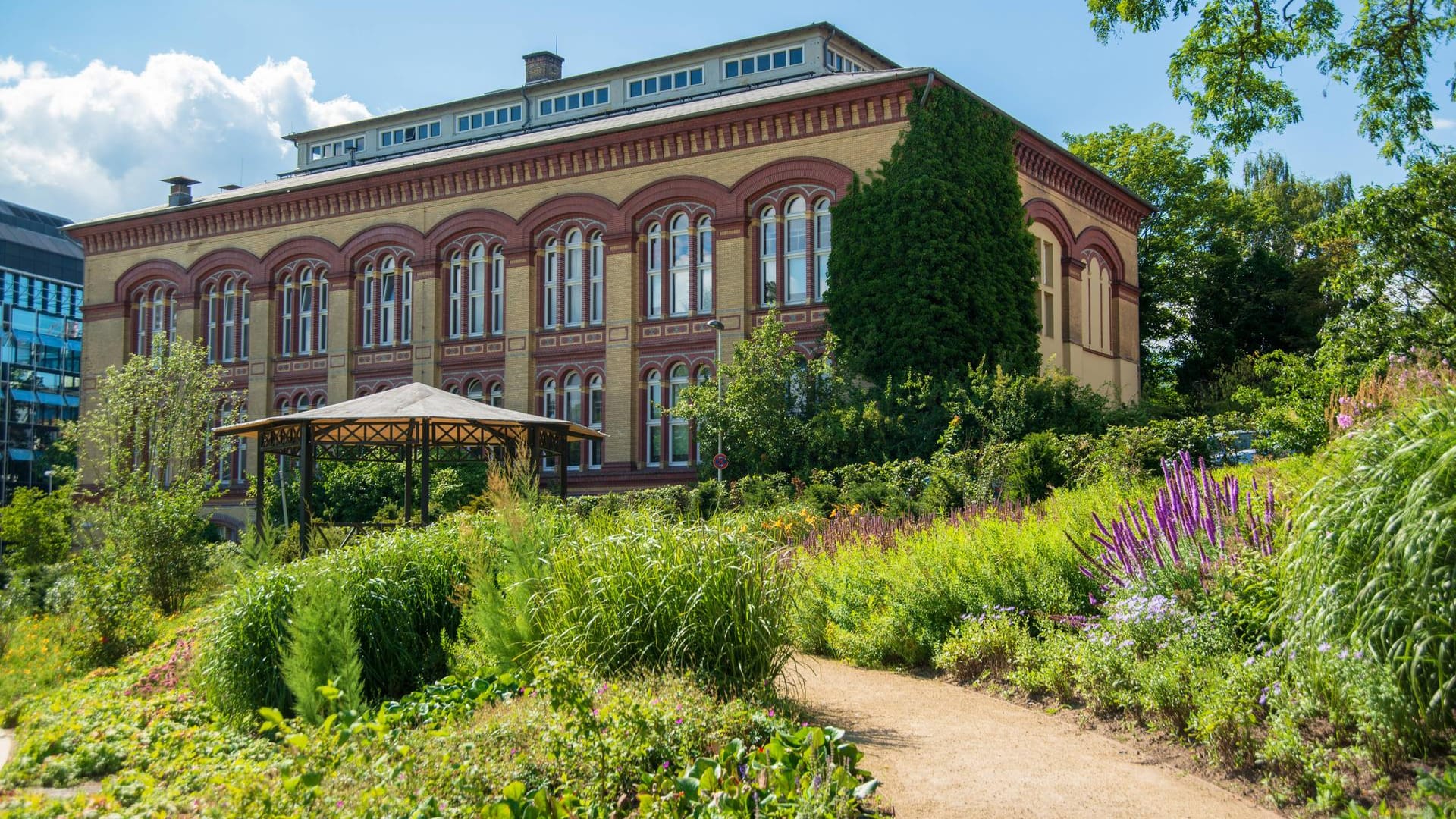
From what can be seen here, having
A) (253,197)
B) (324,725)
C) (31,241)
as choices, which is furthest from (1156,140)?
(31,241)

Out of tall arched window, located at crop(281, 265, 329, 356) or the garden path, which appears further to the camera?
tall arched window, located at crop(281, 265, 329, 356)

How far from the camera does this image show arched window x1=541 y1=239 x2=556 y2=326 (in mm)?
34844

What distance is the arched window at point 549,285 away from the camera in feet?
114

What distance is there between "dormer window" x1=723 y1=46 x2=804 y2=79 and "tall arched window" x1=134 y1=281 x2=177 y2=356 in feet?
68.3

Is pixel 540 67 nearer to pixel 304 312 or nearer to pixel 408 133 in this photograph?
pixel 408 133

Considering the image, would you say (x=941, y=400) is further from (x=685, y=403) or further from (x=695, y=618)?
(x=695, y=618)

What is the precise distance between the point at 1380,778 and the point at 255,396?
38.9 metres

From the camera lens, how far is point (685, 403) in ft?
95.6

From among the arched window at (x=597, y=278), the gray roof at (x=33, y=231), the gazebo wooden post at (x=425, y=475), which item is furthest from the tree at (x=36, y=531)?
the gray roof at (x=33, y=231)

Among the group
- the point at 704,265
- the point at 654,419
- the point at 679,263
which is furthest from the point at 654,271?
the point at 654,419

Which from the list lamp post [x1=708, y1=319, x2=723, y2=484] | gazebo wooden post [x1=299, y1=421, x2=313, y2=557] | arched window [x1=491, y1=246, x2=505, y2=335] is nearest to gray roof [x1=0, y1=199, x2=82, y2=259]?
arched window [x1=491, y1=246, x2=505, y2=335]

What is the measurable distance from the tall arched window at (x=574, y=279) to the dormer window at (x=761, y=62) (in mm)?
11020

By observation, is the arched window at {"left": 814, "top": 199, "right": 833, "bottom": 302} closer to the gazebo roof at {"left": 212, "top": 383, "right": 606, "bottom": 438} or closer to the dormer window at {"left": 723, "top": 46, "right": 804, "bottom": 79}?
the dormer window at {"left": 723, "top": 46, "right": 804, "bottom": 79}

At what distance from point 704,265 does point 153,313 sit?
2227cm
